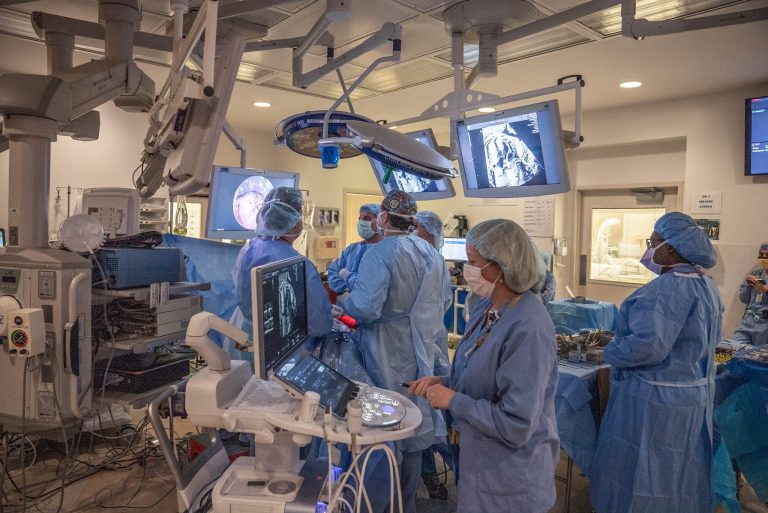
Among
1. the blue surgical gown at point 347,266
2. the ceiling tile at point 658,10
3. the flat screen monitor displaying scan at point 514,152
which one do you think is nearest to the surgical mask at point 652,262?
the flat screen monitor displaying scan at point 514,152

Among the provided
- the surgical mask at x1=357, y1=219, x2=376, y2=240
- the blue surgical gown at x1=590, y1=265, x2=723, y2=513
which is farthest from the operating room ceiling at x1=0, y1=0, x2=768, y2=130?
the blue surgical gown at x1=590, y1=265, x2=723, y2=513

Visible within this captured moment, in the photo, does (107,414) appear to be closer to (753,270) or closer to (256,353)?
(256,353)

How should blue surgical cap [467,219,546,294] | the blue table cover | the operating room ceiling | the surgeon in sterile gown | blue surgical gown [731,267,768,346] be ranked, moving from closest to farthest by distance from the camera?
blue surgical cap [467,219,546,294], the surgeon in sterile gown, the operating room ceiling, blue surgical gown [731,267,768,346], the blue table cover

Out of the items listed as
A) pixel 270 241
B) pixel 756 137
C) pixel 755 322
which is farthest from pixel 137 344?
pixel 756 137

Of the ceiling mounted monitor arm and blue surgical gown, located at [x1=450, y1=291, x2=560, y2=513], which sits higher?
the ceiling mounted monitor arm

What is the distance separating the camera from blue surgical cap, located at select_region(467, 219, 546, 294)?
1.53m


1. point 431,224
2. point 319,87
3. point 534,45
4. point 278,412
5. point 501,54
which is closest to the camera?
point 278,412

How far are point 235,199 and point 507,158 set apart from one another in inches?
62.6

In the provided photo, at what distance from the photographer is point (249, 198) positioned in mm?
3096

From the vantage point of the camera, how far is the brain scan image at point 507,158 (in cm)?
242

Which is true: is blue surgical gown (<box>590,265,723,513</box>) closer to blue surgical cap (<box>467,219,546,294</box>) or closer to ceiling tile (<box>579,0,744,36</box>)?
blue surgical cap (<box>467,219,546,294</box>)

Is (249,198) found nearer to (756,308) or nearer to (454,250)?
(454,250)

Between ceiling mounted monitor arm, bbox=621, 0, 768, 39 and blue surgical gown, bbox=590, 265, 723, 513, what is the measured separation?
98 centimetres

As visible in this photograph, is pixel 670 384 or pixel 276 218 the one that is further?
pixel 276 218
